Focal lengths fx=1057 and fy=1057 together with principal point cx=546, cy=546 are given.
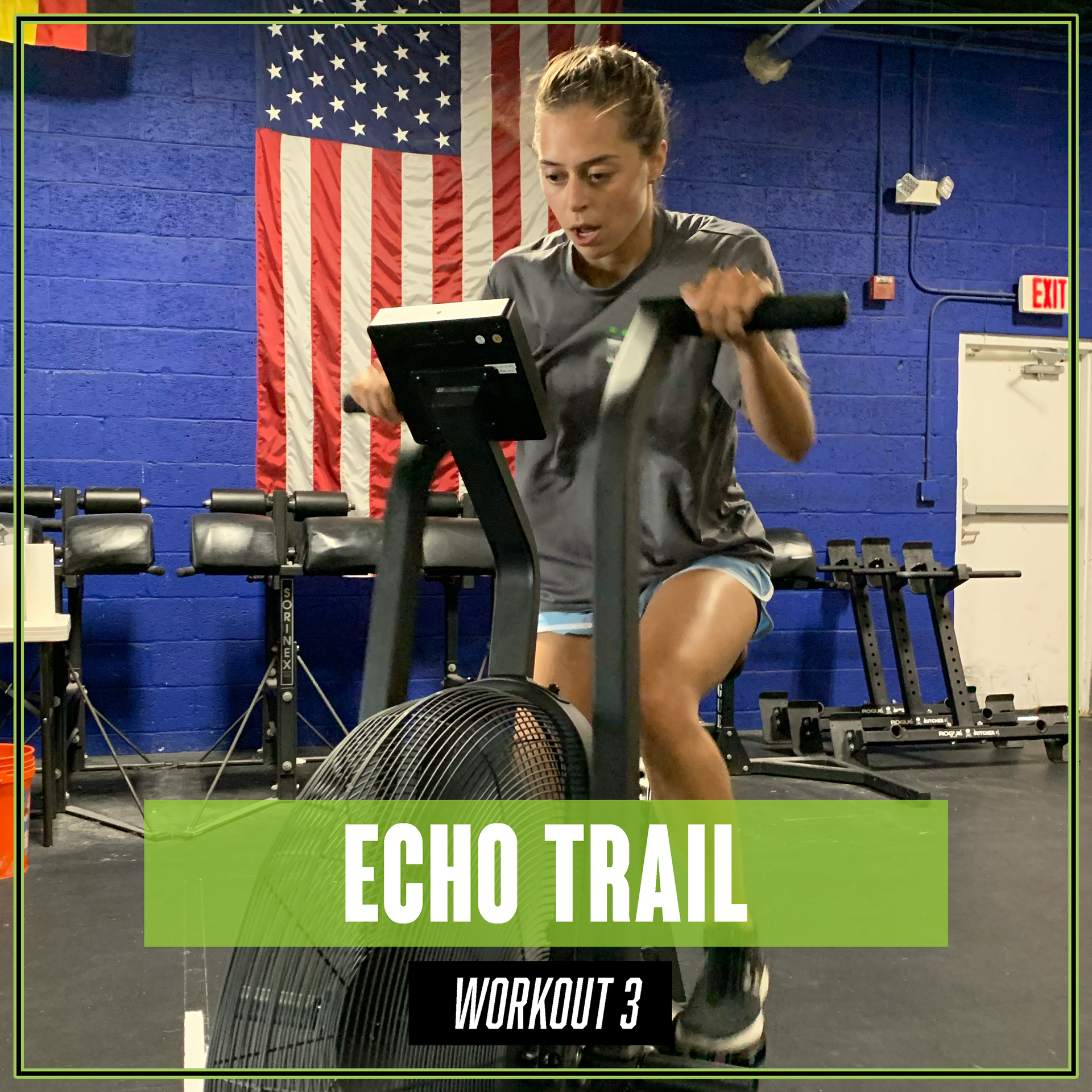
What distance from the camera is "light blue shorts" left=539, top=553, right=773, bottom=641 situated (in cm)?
137

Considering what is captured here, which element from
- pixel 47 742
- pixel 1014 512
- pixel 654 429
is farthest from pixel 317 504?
pixel 1014 512

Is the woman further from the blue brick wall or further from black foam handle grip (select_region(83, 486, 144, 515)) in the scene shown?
the blue brick wall

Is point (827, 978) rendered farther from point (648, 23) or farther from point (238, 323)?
point (238, 323)

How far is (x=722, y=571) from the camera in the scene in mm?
1359

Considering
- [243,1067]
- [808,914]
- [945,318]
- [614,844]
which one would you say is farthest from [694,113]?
[243,1067]

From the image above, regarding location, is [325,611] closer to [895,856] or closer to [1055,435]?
[895,856]

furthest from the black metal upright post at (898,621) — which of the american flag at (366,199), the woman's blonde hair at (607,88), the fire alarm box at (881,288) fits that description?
the woman's blonde hair at (607,88)

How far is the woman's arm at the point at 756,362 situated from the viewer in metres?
0.99

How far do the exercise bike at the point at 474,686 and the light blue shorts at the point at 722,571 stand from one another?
0.97 ft

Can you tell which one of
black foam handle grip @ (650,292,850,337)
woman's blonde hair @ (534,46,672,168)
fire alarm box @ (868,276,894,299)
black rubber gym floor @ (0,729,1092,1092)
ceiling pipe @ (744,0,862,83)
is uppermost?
→ ceiling pipe @ (744,0,862,83)

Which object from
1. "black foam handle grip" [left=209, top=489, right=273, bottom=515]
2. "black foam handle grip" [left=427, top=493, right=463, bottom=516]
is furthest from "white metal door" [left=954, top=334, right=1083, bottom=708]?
"black foam handle grip" [left=209, top=489, right=273, bottom=515]

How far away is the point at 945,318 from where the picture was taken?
16.2ft

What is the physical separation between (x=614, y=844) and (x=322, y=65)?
366 centimetres

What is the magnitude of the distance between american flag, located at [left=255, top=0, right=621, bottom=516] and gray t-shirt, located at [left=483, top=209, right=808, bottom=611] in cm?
257
